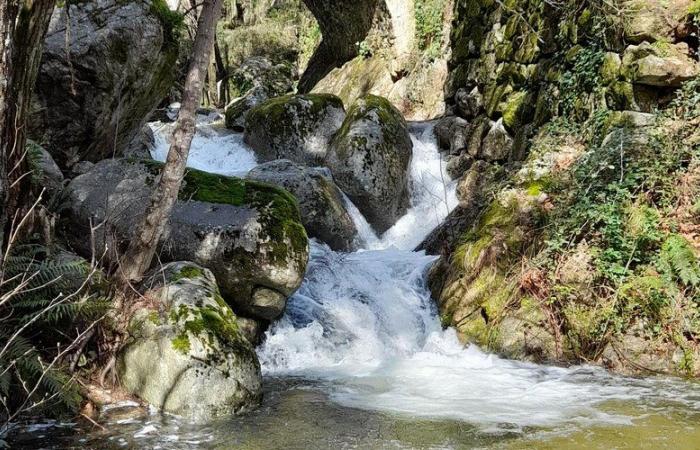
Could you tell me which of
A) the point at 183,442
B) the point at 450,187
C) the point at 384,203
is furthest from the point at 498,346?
the point at 450,187

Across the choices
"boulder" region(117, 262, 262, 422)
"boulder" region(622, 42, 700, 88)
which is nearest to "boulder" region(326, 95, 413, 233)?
"boulder" region(622, 42, 700, 88)

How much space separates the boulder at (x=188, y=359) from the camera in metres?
4.91

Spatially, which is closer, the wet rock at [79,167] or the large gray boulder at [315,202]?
the wet rock at [79,167]

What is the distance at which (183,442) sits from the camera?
4309 mm

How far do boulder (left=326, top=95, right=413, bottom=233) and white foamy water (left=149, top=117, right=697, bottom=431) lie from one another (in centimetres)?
69

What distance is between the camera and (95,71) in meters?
7.90

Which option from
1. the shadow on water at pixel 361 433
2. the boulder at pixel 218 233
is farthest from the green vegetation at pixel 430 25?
the shadow on water at pixel 361 433

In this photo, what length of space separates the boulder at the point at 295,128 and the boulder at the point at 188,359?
26.4 feet

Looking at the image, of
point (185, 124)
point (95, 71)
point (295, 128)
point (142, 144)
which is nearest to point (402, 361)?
point (185, 124)

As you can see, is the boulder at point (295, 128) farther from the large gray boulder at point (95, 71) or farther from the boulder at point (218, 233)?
the boulder at point (218, 233)

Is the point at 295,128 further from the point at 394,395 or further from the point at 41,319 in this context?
the point at 41,319

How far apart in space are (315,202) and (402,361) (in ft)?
12.2

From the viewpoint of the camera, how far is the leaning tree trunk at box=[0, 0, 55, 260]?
3580mm

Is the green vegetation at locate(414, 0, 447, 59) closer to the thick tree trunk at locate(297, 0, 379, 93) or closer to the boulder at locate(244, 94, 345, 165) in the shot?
the thick tree trunk at locate(297, 0, 379, 93)
